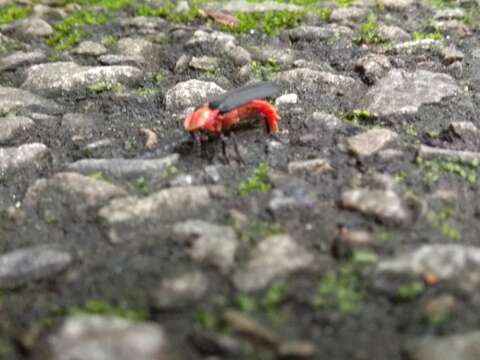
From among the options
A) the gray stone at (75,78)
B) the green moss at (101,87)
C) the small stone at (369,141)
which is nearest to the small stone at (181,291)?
the small stone at (369,141)

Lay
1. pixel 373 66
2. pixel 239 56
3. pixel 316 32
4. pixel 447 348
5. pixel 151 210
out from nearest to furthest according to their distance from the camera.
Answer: pixel 447 348
pixel 151 210
pixel 373 66
pixel 239 56
pixel 316 32

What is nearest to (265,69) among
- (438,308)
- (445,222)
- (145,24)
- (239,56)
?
(239,56)

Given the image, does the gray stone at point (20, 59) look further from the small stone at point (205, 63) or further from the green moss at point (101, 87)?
the small stone at point (205, 63)

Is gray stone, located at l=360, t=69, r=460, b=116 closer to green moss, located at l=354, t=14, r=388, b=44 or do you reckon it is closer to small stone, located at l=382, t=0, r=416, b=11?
green moss, located at l=354, t=14, r=388, b=44

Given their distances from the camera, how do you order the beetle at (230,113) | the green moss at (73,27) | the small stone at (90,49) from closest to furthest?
the beetle at (230,113), the small stone at (90,49), the green moss at (73,27)

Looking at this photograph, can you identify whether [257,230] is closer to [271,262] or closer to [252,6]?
[271,262]

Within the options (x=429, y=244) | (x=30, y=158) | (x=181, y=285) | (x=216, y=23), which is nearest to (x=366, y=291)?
(x=429, y=244)
